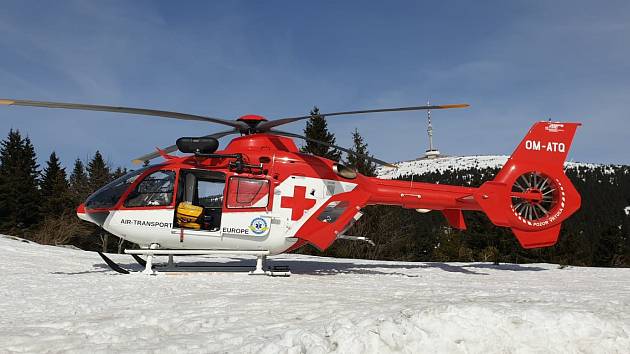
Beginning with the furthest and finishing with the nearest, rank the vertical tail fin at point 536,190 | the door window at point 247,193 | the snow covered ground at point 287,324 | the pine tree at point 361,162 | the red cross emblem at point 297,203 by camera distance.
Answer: the pine tree at point 361,162 → the vertical tail fin at point 536,190 → the red cross emblem at point 297,203 → the door window at point 247,193 → the snow covered ground at point 287,324

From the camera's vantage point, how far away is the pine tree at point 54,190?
168ft

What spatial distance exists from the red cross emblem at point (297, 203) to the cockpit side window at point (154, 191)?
2650 mm

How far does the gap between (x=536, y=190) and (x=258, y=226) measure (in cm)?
834

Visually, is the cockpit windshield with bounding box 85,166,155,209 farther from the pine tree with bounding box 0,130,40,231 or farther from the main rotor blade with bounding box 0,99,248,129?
the pine tree with bounding box 0,130,40,231

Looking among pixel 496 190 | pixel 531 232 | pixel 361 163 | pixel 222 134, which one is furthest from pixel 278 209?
pixel 361 163

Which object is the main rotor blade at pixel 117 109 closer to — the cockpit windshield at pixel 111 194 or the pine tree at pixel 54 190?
the cockpit windshield at pixel 111 194

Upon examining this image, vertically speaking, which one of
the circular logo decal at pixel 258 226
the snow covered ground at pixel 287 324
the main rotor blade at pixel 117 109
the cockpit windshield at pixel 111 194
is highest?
the main rotor blade at pixel 117 109

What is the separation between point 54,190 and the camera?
5366 centimetres

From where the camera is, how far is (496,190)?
42.6 ft

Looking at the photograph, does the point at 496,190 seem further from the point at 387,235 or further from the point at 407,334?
the point at 387,235

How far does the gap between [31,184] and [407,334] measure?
60.7 metres

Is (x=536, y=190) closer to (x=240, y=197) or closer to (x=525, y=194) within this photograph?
(x=525, y=194)

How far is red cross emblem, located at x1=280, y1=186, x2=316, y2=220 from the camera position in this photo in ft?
36.4

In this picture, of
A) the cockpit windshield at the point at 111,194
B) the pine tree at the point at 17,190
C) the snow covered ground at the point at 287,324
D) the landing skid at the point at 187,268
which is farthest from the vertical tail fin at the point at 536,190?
the pine tree at the point at 17,190
